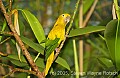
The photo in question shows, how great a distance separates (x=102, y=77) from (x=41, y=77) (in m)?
0.17

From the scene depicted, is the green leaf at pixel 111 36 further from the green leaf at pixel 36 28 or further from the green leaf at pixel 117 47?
the green leaf at pixel 36 28

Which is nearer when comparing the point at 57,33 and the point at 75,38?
the point at 57,33

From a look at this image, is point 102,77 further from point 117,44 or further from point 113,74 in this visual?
point 117,44

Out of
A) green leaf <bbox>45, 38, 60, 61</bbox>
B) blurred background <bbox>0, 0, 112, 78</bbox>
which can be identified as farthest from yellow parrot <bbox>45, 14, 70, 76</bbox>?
blurred background <bbox>0, 0, 112, 78</bbox>

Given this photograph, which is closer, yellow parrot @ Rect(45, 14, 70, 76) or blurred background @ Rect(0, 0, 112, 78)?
yellow parrot @ Rect(45, 14, 70, 76)

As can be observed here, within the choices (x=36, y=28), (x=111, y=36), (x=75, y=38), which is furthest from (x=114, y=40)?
(x=75, y=38)

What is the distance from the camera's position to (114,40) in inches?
14.6

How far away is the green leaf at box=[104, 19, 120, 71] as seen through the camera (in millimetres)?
358

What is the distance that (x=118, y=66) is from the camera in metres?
0.35

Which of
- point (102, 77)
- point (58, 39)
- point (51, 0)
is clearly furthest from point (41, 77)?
point (51, 0)

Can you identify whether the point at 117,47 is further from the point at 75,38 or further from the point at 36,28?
the point at 75,38

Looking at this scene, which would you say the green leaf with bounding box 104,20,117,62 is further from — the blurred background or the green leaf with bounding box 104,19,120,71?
the blurred background

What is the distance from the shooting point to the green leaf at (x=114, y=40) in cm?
36

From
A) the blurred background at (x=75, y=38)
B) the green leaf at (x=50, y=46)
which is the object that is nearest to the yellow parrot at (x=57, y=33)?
the green leaf at (x=50, y=46)
